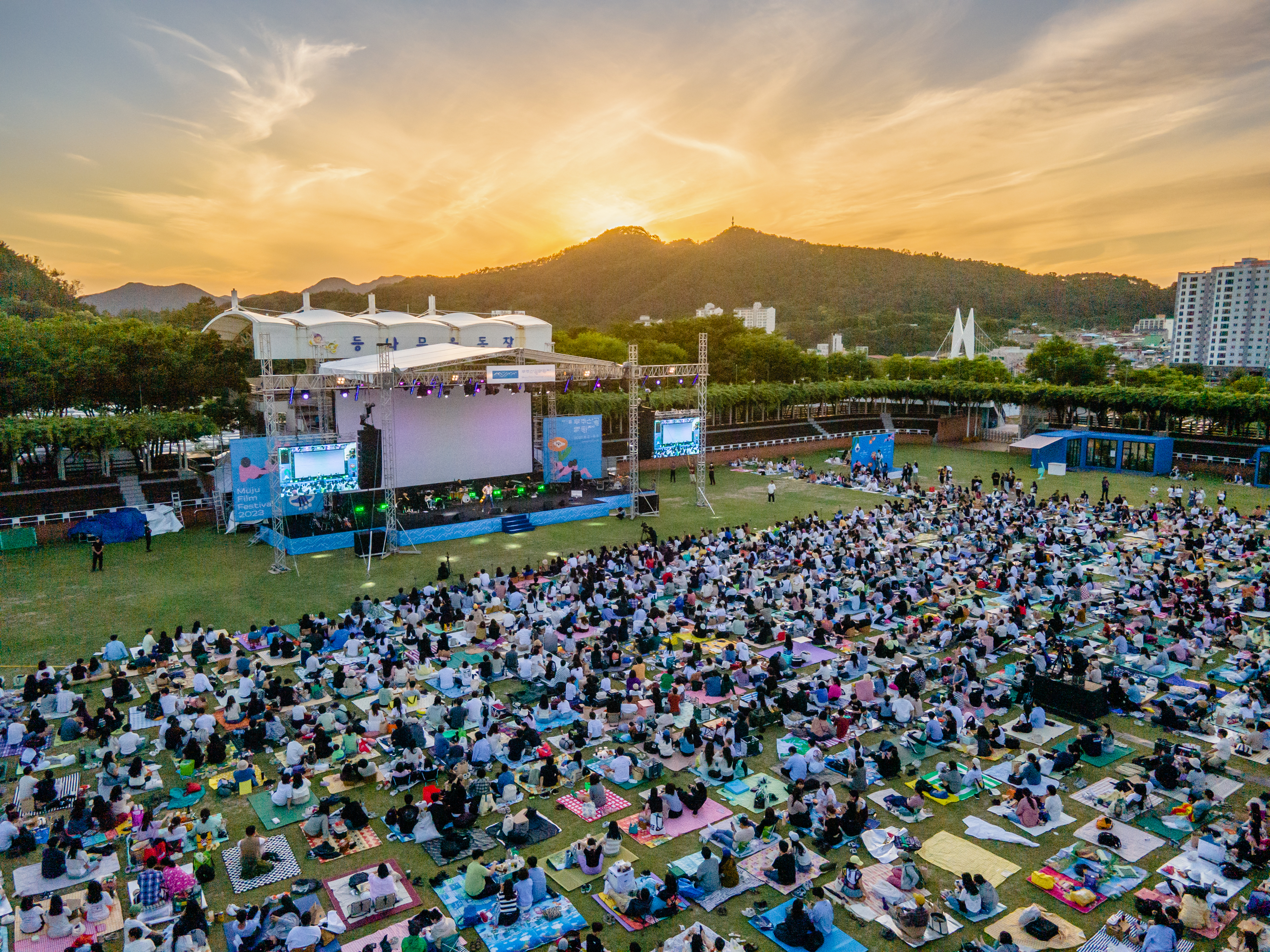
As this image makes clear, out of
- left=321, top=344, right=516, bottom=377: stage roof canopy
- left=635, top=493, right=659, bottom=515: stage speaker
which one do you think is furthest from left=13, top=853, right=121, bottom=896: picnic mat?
left=635, top=493, right=659, bottom=515: stage speaker

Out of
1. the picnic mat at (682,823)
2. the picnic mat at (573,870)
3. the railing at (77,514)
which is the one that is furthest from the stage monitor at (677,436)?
the picnic mat at (573,870)

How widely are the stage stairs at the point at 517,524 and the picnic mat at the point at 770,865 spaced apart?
18669 mm

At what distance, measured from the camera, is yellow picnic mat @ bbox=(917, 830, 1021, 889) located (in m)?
9.38

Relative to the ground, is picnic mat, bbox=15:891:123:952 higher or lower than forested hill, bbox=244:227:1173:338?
lower

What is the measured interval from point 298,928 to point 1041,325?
16364 cm

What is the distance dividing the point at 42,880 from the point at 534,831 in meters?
5.58

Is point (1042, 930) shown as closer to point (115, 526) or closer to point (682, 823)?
point (682, 823)

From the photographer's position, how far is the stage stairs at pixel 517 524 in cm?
2756

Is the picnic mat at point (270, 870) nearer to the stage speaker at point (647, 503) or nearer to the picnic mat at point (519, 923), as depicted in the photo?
the picnic mat at point (519, 923)

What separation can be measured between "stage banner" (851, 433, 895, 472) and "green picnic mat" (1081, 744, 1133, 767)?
25346mm

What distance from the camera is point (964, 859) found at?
9.62 m

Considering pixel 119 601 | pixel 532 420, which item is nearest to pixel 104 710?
pixel 119 601

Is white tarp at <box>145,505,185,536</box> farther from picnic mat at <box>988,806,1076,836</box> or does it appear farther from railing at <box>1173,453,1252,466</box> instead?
railing at <box>1173,453,1252,466</box>

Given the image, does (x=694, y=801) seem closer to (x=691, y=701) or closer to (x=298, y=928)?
(x=691, y=701)
